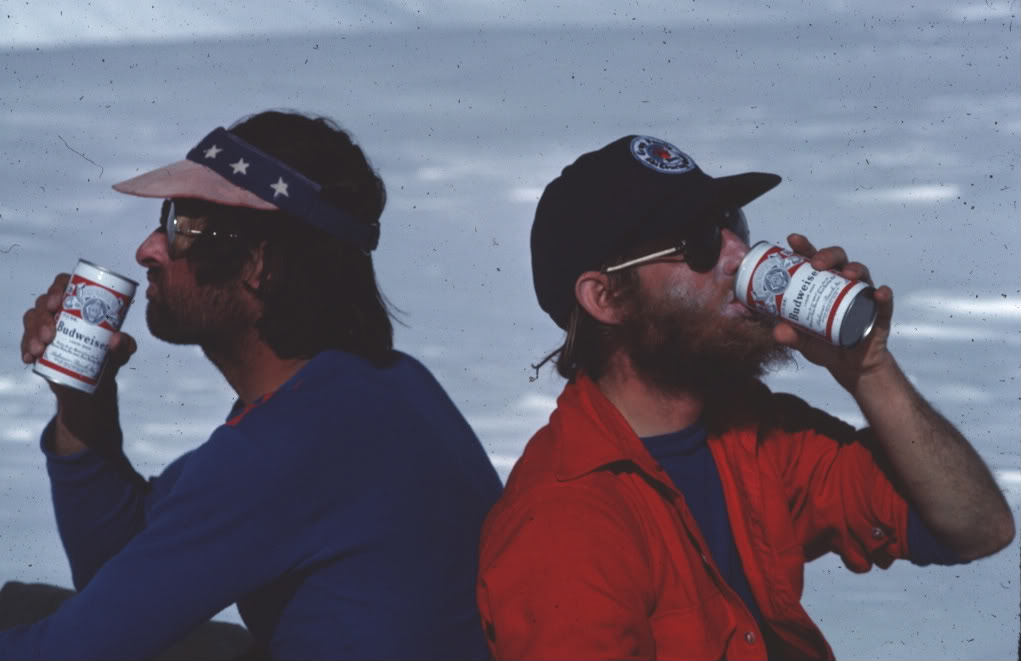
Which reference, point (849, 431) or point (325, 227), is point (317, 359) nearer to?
point (325, 227)

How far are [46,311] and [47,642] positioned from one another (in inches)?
27.3

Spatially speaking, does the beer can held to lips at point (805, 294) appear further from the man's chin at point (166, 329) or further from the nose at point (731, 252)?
the man's chin at point (166, 329)

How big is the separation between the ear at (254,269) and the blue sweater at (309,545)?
31 cm

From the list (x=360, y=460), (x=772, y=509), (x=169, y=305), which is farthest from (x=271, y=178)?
(x=772, y=509)

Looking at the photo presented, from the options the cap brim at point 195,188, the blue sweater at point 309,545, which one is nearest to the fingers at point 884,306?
the blue sweater at point 309,545

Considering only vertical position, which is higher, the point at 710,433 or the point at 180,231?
the point at 180,231

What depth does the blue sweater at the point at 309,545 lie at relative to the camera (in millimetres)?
2139

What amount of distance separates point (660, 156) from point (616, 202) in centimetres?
15

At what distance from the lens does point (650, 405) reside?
252 centimetres

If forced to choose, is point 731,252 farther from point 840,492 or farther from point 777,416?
point 840,492

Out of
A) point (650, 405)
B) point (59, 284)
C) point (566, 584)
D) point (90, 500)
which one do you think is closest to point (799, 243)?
point (650, 405)

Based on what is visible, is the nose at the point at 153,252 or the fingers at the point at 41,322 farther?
the nose at the point at 153,252

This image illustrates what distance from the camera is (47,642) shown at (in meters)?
2.15

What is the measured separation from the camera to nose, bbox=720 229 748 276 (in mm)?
2492
